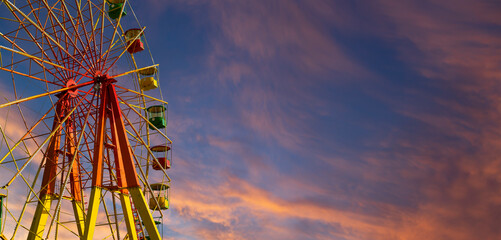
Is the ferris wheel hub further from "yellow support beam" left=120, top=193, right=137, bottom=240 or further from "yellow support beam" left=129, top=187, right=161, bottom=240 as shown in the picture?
"yellow support beam" left=129, top=187, right=161, bottom=240

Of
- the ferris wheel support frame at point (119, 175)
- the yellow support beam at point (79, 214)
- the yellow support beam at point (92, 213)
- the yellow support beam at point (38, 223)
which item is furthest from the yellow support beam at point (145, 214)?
the yellow support beam at point (38, 223)

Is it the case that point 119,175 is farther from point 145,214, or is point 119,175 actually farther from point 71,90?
point 71,90

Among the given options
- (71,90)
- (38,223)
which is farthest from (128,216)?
(71,90)

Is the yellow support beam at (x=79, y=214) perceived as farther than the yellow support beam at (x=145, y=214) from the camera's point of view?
Yes

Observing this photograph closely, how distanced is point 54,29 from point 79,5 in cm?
204

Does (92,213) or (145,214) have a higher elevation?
(145,214)

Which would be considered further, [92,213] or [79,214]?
[79,214]

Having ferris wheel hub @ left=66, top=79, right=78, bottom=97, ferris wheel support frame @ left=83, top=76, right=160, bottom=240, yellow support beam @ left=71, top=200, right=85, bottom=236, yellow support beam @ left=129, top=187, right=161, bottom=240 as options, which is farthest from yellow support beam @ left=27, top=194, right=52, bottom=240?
yellow support beam @ left=129, top=187, right=161, bottom=240

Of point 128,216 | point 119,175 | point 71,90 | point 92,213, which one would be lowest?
point 92,213

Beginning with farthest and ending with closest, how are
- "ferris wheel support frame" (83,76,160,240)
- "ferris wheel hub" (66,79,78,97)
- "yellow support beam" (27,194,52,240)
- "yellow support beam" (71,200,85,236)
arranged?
"yellow support beam" (71,200,85,236)
"ferris wheel hub" (66,79,78,97)
"yellow support beam" (27,194,52,240)
"ferris wheel support frame" (83,76,160,240)

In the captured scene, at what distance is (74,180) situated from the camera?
2734 centimetres

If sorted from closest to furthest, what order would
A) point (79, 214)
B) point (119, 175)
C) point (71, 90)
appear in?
point (119, 175)
point (71, 90)
point (79, 214)

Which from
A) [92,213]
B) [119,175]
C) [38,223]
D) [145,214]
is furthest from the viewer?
[38,223]

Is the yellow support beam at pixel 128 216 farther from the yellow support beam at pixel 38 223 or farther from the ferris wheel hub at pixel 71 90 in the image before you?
the ferris wheel hub at pixel 71 90
